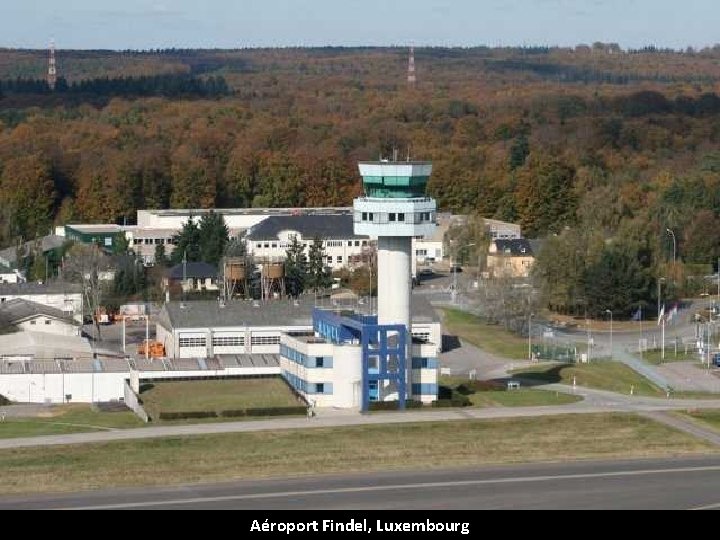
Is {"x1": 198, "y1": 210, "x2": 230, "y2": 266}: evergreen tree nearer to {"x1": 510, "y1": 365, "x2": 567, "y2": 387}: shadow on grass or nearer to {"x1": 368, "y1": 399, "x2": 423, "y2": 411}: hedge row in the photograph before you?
{"x1": 510, "y1": 365, "x2": 567, "y2": 387}: shadow on grass

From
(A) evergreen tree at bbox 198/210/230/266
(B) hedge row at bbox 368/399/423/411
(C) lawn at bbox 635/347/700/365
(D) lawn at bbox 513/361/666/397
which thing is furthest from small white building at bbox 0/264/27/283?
(B) hedge row at bbox 368/399/423/411

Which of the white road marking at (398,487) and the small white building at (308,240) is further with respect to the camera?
the small white building at (308,240)

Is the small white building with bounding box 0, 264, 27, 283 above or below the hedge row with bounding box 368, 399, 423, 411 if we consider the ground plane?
above

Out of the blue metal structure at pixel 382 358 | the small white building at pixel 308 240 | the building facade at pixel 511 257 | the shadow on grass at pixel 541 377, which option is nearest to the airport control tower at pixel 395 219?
the blue metal structure at pixel 382 358

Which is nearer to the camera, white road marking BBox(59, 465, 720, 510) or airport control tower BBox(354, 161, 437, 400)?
white road marking BBox(59, 465, 720, 510)

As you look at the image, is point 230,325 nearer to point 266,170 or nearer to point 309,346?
point 309,346

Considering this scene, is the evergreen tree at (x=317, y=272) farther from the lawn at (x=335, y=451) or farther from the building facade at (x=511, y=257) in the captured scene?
the lawn at (x=335, y=451)

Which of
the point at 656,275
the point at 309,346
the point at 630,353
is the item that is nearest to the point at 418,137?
the point at 656,275
